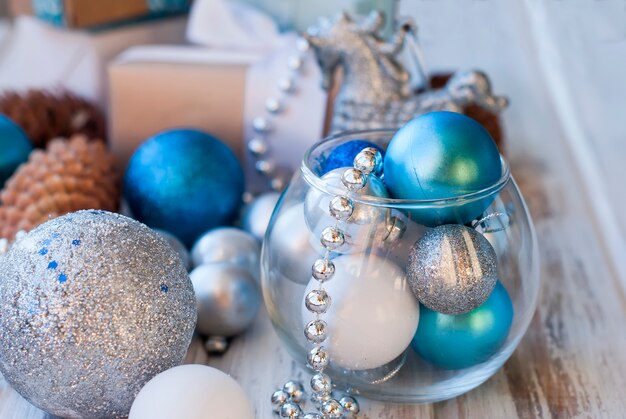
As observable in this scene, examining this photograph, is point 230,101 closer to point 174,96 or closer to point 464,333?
point 174,96

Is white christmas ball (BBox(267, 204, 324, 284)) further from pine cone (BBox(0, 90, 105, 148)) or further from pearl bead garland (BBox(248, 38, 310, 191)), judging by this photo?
pine cone (BBox(0, 90, 105, 148))

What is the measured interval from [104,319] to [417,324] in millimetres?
199

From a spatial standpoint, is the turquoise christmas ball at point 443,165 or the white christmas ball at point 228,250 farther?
the white christmas ball at point 228,250

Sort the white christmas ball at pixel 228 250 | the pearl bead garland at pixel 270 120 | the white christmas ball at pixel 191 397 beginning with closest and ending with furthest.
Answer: the white christmas ball at pixel 191 397 → the white christmas ball at pixel 228 250 → the pearl bead garland at pixel 270 120

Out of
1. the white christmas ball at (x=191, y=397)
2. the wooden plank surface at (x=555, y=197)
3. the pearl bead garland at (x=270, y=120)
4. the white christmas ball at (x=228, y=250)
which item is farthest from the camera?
the pearl bead garland at (x=270, y=120)

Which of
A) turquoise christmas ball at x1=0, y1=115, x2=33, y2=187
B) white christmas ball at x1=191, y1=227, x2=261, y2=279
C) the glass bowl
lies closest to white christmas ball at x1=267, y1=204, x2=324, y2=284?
the glass bowl

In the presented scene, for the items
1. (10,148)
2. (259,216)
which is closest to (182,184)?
(259,216)

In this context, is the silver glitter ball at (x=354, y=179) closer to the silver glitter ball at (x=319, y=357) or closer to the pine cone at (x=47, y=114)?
the silver glitter ball at (x=319, y=357)

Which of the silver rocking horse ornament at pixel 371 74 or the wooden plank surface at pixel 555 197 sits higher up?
the silver rocking horse ornament at pixel 371 74

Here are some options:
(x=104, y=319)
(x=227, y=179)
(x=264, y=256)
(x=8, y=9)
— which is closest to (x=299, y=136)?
(x=227, y=179)

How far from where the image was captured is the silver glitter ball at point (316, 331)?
1.48ft

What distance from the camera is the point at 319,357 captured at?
0.46 m

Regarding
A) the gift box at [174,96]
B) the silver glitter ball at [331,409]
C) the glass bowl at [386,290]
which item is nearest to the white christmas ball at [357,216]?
the glass bowl at [386,290]

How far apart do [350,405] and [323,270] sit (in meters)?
0.11
